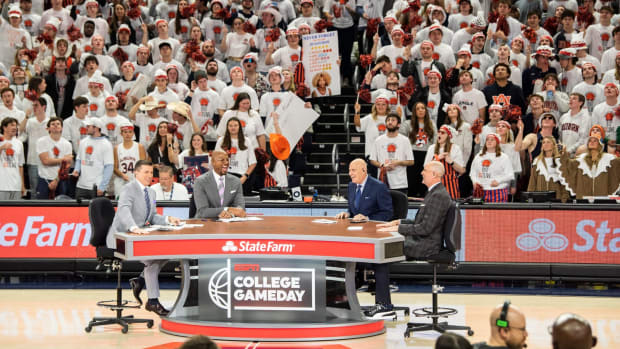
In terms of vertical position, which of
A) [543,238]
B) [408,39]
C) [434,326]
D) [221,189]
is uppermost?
[408,39]

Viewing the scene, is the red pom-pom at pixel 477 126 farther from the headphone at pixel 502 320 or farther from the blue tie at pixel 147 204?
the headphone at pixel 502 320

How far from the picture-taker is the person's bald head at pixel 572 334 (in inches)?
161

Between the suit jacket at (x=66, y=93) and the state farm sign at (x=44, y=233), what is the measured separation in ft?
12.9

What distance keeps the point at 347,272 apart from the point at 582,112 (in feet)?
20.9

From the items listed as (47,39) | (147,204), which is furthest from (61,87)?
(147,204)

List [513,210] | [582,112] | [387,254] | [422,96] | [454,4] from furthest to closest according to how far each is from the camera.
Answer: [454,4]
[422,96]
[582,112]
[513,210]
[387,254]

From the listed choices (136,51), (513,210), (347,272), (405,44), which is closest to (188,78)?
(136,51)

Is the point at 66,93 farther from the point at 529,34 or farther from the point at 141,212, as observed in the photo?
the point at 529,34

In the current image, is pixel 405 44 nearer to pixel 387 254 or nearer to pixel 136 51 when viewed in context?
pixel 136 51

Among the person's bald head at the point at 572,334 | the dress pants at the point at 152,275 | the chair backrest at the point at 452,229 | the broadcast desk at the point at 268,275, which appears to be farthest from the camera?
the dress pants at the point at 152,275

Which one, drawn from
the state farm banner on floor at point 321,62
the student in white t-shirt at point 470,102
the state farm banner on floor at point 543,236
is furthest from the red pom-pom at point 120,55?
the state farm banner on floor at point 543,236

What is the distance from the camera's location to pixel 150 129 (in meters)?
15.3

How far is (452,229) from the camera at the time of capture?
9695 millimetres

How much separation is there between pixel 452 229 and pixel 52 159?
749 centimetres
